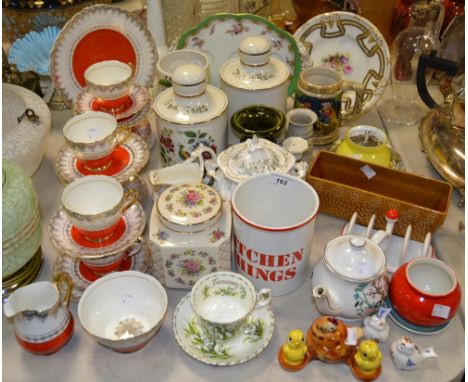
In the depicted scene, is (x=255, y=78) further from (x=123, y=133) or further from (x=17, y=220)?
(x=17, y=220)

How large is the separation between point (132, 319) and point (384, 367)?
422 millimetres

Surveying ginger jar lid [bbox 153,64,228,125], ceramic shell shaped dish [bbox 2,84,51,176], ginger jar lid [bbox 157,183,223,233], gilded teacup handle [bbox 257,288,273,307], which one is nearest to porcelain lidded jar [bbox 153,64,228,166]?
ginger jar lid [bbox 153,64,228,125]

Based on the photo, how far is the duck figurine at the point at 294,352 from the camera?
2.90ft

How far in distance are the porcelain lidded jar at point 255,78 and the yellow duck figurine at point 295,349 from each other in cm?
54

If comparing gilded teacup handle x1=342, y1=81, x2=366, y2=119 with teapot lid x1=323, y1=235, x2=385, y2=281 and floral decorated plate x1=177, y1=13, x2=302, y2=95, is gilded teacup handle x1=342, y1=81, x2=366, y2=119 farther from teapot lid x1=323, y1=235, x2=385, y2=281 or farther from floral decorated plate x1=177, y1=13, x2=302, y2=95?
A: teapot lid x1=323, y1=235, x2=385, y2=281

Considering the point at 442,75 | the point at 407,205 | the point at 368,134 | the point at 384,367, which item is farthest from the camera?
the point at 442,75

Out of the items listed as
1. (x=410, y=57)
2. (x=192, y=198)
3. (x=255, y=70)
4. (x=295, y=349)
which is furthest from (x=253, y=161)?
(x=410, y=57)

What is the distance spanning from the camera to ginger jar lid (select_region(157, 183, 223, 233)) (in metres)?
0.96

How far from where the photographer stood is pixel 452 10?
1595mm

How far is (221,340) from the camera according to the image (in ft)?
3.02

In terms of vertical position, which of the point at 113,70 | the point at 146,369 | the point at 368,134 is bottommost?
the point at 146,369

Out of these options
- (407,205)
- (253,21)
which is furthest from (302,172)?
(253,21)

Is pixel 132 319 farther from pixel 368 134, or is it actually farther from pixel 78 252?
pixel 368 134

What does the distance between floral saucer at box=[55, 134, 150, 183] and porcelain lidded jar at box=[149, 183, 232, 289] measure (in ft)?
0.33
